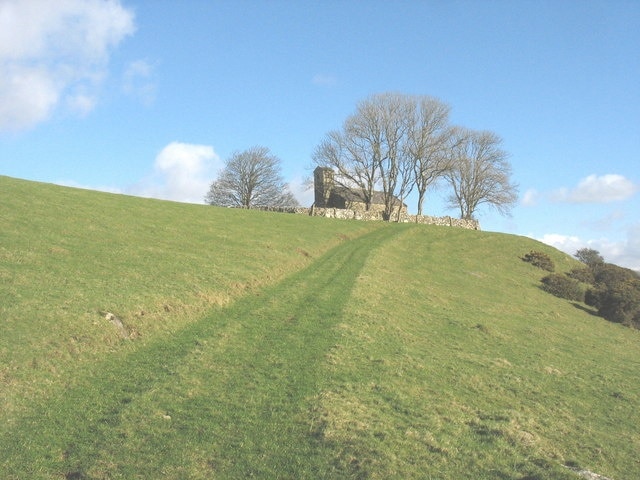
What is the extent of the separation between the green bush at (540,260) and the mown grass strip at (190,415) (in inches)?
1641

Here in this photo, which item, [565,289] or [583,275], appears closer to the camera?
[565,289]

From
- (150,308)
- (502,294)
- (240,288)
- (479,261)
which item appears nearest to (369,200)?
(479,261)

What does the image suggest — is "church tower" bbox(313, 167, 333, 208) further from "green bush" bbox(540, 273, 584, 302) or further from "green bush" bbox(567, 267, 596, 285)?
"green bush" bbox(540, 273, 584, 302)

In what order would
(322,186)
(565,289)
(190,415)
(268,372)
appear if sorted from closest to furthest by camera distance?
(190,415)
(268,372)
(565,289)
(322,186)

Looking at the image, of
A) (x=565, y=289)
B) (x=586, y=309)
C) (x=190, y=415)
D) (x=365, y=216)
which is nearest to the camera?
(x=190, y=415)

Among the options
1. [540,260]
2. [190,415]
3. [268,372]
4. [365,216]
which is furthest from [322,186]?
[190,415]

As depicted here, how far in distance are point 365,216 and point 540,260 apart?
27.1 m

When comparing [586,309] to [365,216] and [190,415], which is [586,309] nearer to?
[190,415]

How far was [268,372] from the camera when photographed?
43.9 ft

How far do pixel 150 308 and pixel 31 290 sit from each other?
369 cm

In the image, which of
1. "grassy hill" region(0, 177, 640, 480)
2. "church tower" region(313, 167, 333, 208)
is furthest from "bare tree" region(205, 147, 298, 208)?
"grassy hill" region(0, 177, 640, 480)

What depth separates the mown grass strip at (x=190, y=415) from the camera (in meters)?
8.68

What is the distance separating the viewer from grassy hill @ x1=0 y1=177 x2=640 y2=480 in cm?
930

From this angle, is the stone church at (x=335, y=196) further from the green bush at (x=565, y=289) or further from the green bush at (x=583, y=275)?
the green bush at (x=565, y=289)
